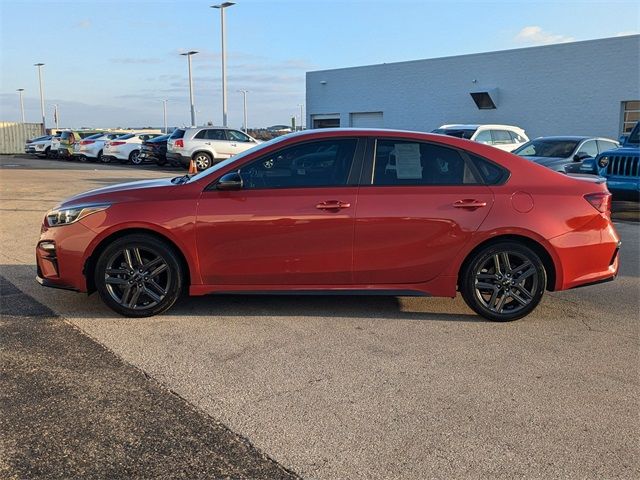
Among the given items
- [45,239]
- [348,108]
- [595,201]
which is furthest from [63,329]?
[348,108]

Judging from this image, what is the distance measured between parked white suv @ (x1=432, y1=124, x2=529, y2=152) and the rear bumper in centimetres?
1265

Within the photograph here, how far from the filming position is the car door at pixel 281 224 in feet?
16.4

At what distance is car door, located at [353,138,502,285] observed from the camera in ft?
16.5

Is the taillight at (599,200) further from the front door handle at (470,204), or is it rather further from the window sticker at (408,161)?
the window sticker at (408,161)

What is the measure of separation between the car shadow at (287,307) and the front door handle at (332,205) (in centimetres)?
100

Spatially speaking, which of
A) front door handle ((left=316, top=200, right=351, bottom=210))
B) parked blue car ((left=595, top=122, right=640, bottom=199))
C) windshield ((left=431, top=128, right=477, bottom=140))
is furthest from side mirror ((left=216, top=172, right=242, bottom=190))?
windshield ((left=431, top=128, right=477, bottom=140))

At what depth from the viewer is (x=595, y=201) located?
523cm

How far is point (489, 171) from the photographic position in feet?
17.1

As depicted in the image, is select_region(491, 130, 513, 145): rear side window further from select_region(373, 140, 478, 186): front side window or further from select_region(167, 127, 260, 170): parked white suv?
select_region(373, 140, 478, 186): front side window

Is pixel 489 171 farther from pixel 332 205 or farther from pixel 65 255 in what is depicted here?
pixel 65 255

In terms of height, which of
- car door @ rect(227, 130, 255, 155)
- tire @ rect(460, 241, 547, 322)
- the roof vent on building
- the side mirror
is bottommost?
tire @ rect(460, 241, 547, 322)

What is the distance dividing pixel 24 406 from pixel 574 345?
3938mm

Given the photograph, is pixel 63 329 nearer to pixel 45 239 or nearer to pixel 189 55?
pixel 45 239

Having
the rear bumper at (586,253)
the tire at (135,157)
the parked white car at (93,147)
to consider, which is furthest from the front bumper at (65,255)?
the parked white car at (93,147)
